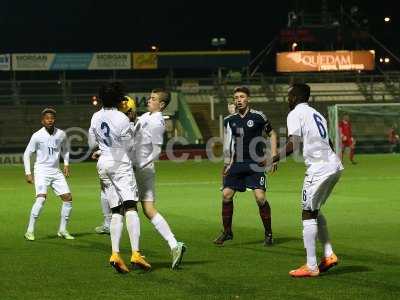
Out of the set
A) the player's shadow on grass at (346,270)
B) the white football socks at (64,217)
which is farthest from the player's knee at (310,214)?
the white football socks at (64,217)

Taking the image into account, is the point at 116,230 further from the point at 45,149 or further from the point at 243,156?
the point at 45,149

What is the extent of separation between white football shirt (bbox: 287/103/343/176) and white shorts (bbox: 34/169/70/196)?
5.29 m

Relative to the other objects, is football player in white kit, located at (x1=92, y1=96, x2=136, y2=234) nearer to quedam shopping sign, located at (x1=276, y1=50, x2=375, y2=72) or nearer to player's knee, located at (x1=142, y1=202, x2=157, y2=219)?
player's knee, located at (x1=142, y1=202, x2=157, y2=219)

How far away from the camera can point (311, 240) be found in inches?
381

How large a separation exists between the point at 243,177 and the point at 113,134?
129 inches

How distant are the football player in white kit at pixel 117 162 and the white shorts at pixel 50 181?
13.0ft

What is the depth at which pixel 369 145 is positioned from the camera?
140ft

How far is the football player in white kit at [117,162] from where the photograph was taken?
10000 millimetres

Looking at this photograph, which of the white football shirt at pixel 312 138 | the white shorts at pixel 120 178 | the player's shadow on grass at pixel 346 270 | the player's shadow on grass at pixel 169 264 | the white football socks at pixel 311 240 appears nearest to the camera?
the white football socks at pixel 311 240

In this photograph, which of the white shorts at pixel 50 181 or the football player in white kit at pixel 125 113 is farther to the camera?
the white shorts at pixel 50 181

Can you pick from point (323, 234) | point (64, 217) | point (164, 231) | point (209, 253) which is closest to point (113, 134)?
point (164, 231)

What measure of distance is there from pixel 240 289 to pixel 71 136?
3385 centimetres

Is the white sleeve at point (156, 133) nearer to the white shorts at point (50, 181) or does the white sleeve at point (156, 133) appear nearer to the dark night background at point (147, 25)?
the white shorts at point (50, 181)

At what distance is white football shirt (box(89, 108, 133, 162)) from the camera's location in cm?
999
